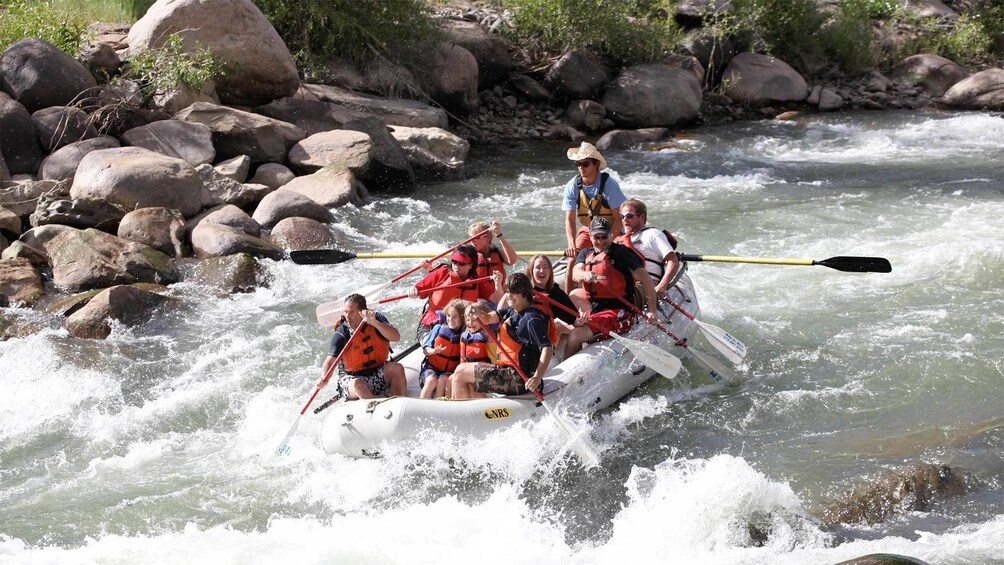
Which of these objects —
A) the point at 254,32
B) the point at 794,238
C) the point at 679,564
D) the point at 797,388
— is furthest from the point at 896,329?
the point at 254,32

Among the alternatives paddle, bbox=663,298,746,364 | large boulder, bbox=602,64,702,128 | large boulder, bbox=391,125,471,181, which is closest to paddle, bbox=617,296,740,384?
paddle, bbox=663,298,746,364

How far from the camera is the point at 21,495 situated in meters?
6.27

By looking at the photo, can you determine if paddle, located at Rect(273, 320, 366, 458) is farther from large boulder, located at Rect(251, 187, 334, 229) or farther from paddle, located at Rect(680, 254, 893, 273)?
large boulder, located at Rect(251, 187, 334, 229)

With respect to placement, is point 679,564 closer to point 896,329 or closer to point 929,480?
point 929,480

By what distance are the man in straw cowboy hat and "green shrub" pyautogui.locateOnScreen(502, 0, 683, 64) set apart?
9035mm

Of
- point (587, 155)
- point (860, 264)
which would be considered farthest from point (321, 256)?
point (860, 264)

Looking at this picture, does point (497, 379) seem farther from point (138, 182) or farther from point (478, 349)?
point (138, 182)

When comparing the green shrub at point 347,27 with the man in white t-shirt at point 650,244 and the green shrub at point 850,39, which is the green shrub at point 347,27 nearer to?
the green shrub at point 850,39

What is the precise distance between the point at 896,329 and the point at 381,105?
817cm

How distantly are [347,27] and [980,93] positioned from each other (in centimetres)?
1009

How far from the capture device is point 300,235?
10453mm

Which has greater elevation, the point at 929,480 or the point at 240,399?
the point at 929,480

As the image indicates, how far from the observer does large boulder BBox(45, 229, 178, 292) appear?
9289 millimetres

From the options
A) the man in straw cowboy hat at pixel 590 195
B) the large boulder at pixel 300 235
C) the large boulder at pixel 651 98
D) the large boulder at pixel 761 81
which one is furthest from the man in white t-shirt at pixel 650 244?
the large boulder at pixel 761 81
